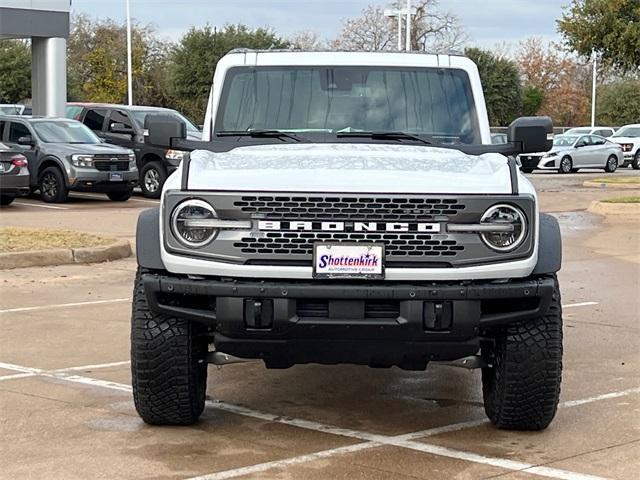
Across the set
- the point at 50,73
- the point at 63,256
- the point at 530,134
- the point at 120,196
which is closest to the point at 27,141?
the point at 120,196

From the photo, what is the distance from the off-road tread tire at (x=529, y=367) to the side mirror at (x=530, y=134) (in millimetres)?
1218

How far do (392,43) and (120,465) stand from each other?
223 feet

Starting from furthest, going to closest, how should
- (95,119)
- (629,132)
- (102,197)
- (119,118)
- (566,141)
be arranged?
1. (629,132)
2. (566,141)
3. (95,119)
4. (119,118)
5. (102,197)

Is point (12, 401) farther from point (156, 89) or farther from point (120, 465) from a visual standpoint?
point (156, 89)

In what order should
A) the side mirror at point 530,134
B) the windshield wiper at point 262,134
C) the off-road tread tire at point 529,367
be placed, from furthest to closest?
the windshield wiper at point 262,134 → the side mirror at point 530,134 → the off-road tread tire at point 529,367

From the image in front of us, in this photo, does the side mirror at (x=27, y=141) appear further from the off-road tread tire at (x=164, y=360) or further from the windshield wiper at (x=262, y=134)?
the off-road tread tire at (x=164, y=360)

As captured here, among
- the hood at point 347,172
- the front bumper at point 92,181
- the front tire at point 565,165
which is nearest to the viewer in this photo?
the hood at point 347,172

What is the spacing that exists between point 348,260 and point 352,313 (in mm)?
249

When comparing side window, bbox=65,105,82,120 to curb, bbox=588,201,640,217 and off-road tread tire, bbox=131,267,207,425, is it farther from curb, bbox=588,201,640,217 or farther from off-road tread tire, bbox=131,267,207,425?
off-road tread tire, bbox=131,267,207,425

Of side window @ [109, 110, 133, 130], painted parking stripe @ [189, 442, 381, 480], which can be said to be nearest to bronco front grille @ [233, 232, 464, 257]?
painted parking stripe @ [189, 442, 381, 480]

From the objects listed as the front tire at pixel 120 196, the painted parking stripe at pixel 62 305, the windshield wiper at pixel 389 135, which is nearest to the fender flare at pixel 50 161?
the front tire at pixel 120 196

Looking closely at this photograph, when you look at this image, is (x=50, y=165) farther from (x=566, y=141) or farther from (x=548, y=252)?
(x=566, y=141)

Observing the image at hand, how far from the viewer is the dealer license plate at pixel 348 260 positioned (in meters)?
5.59

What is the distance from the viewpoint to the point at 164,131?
283 inches
